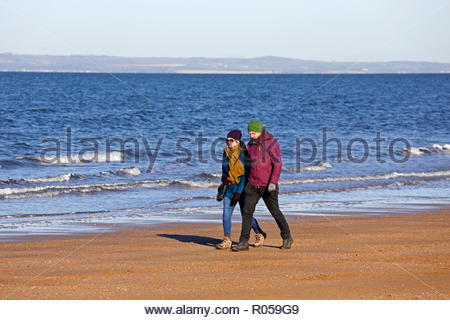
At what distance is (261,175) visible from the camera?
772 centimetres

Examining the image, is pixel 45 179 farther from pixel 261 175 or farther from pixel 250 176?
pixel 261 175

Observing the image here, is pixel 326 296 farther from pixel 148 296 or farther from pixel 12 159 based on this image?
pixel 12 159

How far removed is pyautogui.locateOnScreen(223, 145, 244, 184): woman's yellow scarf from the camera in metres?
7.78

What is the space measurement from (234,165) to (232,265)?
136cm

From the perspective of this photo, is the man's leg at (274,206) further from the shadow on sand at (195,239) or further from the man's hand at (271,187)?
the shadow on sand at (195,239)

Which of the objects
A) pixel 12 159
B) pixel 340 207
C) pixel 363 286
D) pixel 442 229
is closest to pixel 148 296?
pixel 363 286

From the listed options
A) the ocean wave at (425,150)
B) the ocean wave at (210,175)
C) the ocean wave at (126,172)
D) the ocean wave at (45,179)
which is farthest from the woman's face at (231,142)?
the ocean wave at (425,150)

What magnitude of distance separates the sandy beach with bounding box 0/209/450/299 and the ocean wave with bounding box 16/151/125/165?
1127cm

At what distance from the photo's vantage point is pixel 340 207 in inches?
486

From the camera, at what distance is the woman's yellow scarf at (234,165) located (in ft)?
25.5

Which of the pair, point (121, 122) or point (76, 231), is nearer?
point (76, 231)

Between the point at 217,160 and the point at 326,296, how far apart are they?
50.6 feet

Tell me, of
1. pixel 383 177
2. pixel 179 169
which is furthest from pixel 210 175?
pixel 383 177

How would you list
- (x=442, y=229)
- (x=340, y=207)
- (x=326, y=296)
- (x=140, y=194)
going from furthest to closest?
(x=140, y=194) < (x=340, y=207) < (x=442, y=229) < (x=326, y=296)
